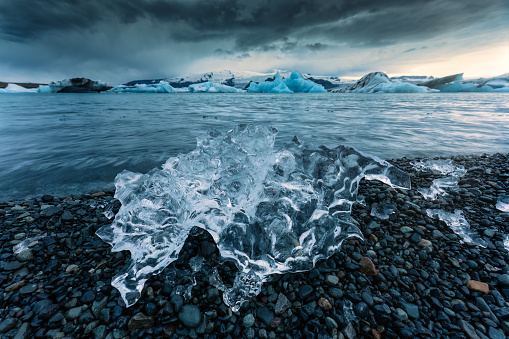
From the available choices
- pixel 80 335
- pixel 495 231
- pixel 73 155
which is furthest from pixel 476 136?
pixel 73 155

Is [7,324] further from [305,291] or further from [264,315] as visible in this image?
[305,291]

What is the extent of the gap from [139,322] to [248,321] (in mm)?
798

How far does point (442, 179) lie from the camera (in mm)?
3672

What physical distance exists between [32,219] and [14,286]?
131 cm

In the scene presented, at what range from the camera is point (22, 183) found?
427cm

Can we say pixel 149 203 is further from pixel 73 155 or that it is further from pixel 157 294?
pixel 73 155

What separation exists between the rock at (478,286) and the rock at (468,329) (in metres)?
0.40

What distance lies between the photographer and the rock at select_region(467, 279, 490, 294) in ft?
5.92

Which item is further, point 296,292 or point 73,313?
point 296,292

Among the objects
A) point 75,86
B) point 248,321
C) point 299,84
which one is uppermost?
point 75,86

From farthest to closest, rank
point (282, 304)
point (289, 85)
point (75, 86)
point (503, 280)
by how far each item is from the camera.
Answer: point (289, 85)
point (75, 86)
point (503, 280)
point (282, 304)

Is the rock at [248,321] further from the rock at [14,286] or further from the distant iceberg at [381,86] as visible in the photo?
the distant iceberg at [381,86]

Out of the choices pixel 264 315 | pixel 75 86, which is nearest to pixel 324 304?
pixel 264 315

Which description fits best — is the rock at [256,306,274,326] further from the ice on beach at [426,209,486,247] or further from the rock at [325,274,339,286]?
the ice on beach at [426,209,486,247]
